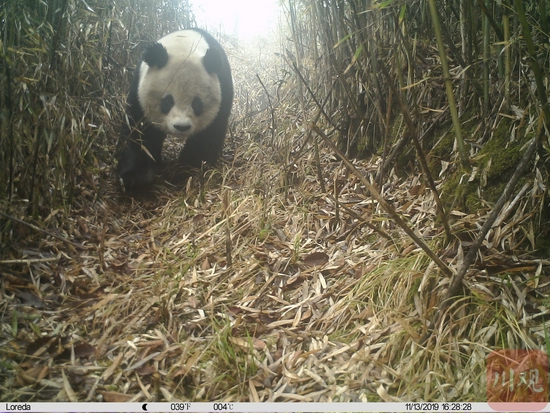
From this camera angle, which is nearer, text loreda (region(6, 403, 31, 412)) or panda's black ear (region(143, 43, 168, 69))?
text loreda (region(6, 403, 31, 412))

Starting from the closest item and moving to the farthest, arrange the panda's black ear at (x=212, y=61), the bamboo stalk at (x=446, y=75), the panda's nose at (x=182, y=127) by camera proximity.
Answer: the bamboo stalk at (x=446, y=75) → the panda's nose at (x=182, y=127) → the panda's black ear at (x=212, y=61)

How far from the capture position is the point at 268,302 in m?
1.38

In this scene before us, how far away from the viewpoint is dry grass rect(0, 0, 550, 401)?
1062 mm

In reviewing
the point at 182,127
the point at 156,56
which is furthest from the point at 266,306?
the point at 156,56

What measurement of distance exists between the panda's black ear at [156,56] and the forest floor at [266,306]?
35.3 inches

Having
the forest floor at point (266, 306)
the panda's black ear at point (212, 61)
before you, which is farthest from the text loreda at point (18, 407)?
the panda's black ear at point (212, 61)

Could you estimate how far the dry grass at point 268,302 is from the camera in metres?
1.06

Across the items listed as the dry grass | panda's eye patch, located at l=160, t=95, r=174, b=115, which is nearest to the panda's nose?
panda's eye patch, located at l=160, t=95, r=174, b=115

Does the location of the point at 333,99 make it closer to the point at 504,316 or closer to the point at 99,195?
the point at 99,195

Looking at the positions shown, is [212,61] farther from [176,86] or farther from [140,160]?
[140,160]

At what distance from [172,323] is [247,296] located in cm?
25

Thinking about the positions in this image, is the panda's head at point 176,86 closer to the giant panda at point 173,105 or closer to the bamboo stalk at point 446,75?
the giant panda at point 173,105

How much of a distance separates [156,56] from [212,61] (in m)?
0.31

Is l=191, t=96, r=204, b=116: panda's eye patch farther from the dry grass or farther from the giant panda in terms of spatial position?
the dry grass
